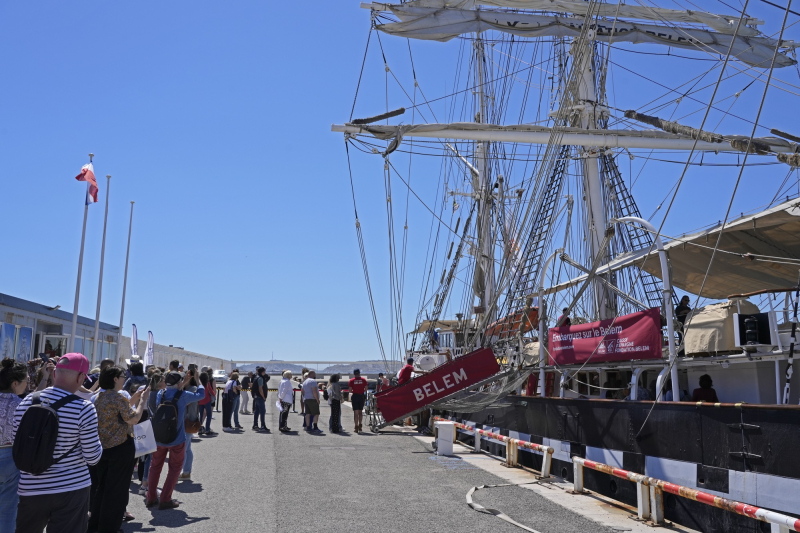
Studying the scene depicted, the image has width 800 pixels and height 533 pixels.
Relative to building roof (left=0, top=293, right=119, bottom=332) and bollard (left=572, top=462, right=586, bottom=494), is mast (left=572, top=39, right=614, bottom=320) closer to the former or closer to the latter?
bollard (left=572, top=462, right=586, bottom=494)

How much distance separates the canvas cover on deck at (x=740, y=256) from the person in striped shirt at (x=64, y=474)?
26.5 feet

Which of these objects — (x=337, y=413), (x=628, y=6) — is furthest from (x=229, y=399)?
(x=628, y=6)

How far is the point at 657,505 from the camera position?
7.94 meters

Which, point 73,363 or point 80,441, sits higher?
point 73,363

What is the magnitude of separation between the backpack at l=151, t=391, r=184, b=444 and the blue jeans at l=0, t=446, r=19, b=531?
3.06 metres

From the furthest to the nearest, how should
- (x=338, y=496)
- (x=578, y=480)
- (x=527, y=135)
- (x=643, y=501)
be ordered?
(x=527, y=135), (x=578, y=480), (x=338, y=496), (x=643, y=501)

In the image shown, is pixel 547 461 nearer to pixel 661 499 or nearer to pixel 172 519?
pixel 661 499

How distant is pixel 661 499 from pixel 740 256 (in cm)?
533

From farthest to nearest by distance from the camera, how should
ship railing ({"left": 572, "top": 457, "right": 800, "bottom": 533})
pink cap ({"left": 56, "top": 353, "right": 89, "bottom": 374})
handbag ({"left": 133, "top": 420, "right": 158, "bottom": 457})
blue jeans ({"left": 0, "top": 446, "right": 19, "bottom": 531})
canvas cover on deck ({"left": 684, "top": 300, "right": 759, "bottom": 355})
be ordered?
canvas cover on deck ({"left": 684, "top": 300, "right": 759, "bottom": 355})
handbag ({"left": 133, "top": 420, "right": 158, "bottom": 457})
ship railing ({"left": 572, "top": 457, "right": 800, "bottom": 533})
blue jeans ({"left": 0, "top": 446, "right": 19, "bottom": 531})
pink cap ({"left": 56, "top": 353, "right": 89, "bottom": 374})

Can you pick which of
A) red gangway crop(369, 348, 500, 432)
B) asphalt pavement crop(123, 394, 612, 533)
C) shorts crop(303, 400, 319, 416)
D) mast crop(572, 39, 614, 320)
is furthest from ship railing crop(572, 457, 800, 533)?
shorts crop(303, 400, 319, 416)

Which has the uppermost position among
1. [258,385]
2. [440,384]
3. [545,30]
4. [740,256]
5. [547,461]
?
[545,30]

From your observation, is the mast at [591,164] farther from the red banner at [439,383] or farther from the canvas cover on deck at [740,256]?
the red banner at [439,383]

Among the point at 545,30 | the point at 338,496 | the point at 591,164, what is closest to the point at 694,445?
the point at 338,496

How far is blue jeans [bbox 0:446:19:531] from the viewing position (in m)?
5.02
